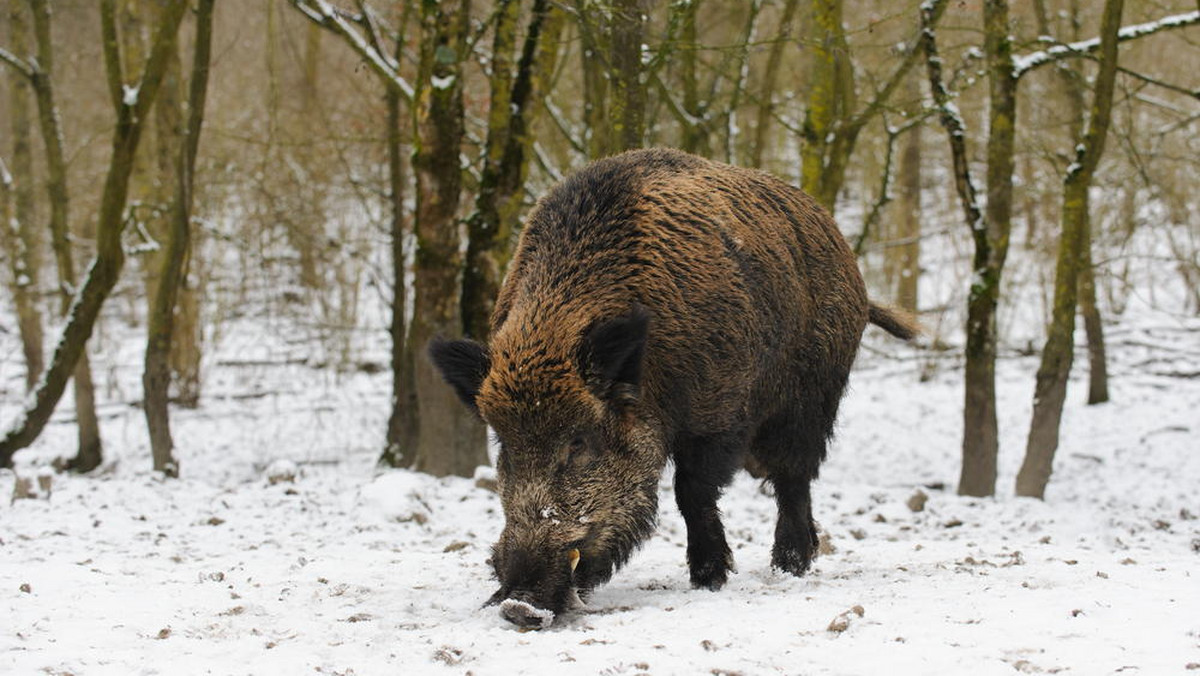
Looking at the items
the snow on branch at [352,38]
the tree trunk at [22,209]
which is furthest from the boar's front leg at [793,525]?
the tree trunk at [22,209]

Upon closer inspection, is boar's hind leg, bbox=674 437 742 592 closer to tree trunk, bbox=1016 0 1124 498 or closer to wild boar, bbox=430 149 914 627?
wild boar, bbox=430 149 914 627

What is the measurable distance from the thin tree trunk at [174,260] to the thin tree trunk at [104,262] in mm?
326

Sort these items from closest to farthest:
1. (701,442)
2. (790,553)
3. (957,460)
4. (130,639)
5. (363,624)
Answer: (130,639)
(363,624)
(701,442)
(790,553)
(957,460)

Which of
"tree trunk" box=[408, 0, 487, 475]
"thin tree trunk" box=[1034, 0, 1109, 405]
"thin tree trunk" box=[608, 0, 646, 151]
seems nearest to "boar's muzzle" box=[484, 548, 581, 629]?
"tree trunk" box=[408, 0, 487, 475]

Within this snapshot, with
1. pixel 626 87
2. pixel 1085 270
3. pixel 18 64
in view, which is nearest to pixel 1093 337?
pixel 1085 270

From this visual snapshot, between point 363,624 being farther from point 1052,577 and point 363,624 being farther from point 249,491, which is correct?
point 249,491

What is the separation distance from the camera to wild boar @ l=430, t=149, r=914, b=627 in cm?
469

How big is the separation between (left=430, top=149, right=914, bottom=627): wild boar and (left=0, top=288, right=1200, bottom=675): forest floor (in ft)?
1.09

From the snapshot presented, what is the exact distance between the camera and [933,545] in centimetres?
711

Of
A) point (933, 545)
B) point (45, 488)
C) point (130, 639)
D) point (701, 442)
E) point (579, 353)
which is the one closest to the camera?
point (130, 639)

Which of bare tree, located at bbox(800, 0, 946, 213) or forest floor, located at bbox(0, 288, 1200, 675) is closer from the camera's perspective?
forest floor, located at bbox(0, 288, 1200, 675)

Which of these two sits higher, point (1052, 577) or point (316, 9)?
point (316, 9)

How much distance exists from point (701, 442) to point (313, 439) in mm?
10489

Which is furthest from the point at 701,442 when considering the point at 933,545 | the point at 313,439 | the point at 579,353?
the point at 313,439
